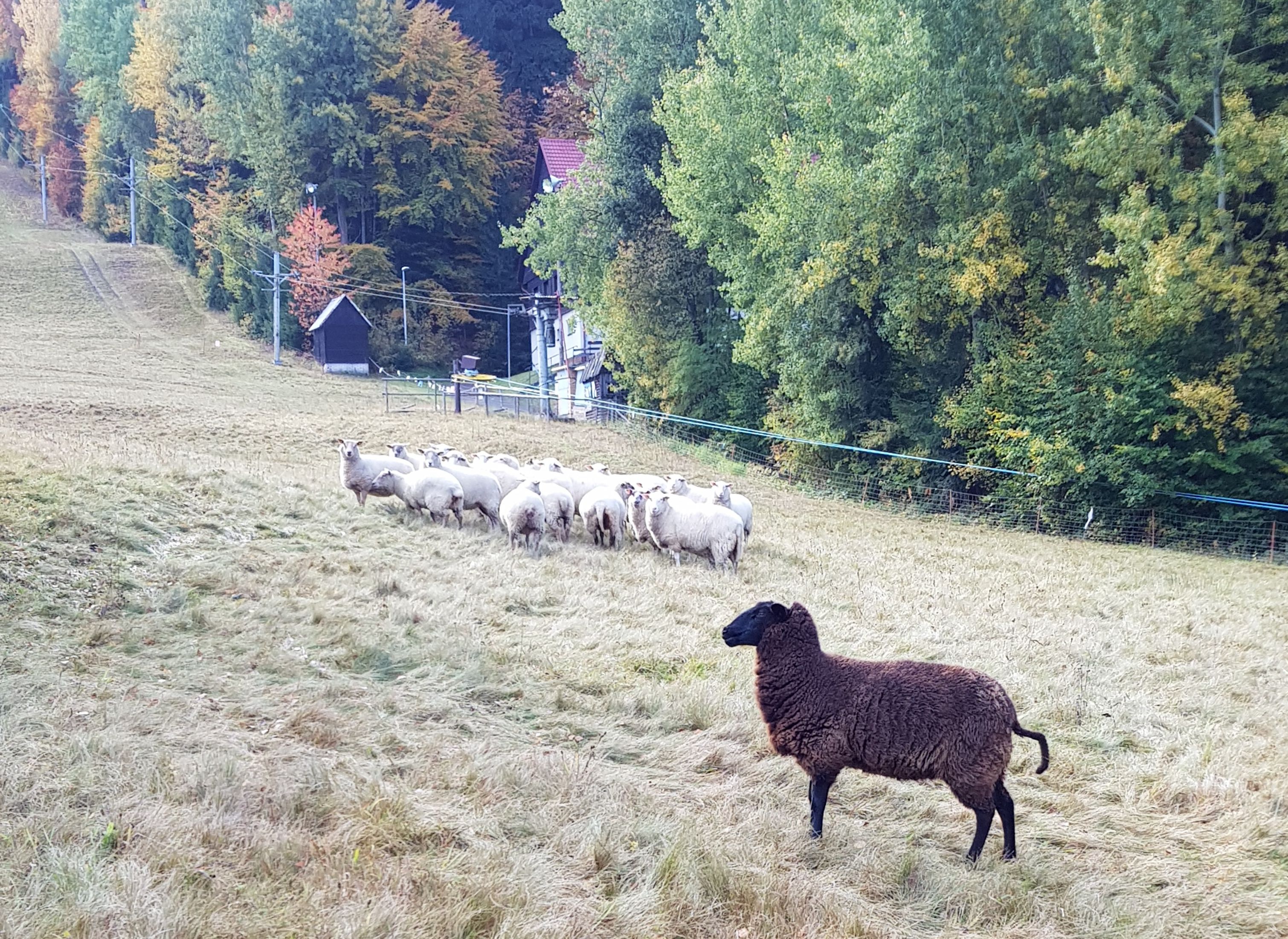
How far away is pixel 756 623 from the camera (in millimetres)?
5316

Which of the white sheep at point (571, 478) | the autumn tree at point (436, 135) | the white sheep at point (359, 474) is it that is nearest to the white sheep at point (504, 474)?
the white sheep at point (571, 478)

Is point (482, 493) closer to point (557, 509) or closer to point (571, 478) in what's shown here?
point (557, 509)

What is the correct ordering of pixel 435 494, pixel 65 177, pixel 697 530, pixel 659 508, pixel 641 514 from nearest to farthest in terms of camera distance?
pixel 697 530 < pixel 659 508 < pixel 641 514 < pixel 435 494 < pixel 65 177

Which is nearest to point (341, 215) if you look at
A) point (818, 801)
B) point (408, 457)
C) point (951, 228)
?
point (951, 228)

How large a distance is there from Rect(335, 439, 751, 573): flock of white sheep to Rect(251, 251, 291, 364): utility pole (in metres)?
28.9

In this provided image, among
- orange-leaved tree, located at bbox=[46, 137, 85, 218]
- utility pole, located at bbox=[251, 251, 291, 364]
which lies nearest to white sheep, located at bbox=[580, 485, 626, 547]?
utility pole, located at bbox=[251, 251, 291, 364]

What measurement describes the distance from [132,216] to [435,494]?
55.8 meters

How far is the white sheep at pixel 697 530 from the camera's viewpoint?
1195cm

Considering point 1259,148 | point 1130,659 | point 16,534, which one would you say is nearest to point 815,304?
point 1259,148

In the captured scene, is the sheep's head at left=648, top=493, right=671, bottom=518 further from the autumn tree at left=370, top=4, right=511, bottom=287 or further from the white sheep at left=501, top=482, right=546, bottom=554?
the autumn tree at left=370, top=4, right=511, bottom=287

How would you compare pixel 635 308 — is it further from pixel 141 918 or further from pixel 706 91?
pixel 141 918

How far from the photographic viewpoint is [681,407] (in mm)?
29547

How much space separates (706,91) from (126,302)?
117 ft

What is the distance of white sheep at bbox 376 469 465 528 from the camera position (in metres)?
13.1
